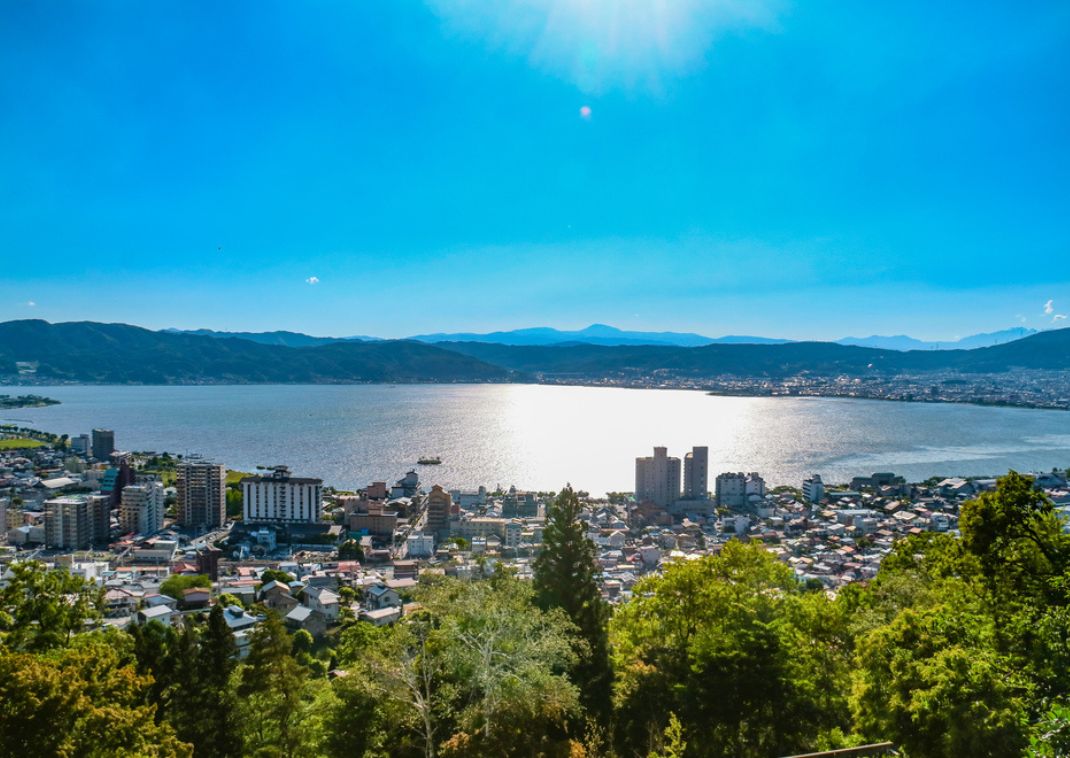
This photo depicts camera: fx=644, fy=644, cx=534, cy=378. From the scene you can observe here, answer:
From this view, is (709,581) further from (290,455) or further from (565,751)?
(290,455)

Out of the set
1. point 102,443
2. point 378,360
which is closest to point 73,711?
point 102,443

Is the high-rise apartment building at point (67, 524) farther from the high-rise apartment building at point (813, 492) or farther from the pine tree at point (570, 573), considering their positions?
the high-rise apartment building at point (813, 492)

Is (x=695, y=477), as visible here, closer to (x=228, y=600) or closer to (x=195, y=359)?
(x=228, y=600)

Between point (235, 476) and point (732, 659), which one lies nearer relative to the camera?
point (732, 659)

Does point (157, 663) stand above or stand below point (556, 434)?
above

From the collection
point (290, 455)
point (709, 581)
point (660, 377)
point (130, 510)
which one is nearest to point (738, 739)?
point (709, 581)
